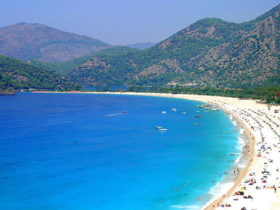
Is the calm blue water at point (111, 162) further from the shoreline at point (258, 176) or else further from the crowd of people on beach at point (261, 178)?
the crowd of people on beach at point (261, 178)

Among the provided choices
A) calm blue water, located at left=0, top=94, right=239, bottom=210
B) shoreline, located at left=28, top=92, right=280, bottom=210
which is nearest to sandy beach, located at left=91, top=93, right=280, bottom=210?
shoreline, located at left=28, top=92, right=280, bottom=210

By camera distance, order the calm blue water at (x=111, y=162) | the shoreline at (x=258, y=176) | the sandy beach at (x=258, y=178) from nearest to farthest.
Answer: the sandy beach at (x=258, y=178), the shoreline at (x=258, y=176), the calm blue water at (x=111, y=162)

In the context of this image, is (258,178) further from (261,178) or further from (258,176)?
(258,176)

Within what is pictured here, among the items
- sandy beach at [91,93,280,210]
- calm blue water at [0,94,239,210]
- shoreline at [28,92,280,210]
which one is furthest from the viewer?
calm blue water at [0,94,239,210]

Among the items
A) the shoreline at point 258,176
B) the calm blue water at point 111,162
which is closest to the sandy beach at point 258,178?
the shoreline at point 258,176

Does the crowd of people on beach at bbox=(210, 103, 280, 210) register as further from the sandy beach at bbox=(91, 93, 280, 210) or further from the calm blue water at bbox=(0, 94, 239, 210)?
the calm blue water at bbox=(0, 94, 239, 210)

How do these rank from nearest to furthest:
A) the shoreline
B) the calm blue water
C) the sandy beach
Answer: the sandy beach < the shoreline < the calm blue water

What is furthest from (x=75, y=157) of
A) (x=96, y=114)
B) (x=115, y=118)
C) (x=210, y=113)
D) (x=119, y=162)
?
(x=210, y=113)

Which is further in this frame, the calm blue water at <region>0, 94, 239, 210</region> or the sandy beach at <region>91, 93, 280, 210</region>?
the calm blue water at <region>0, 94, 239, 210</region>
